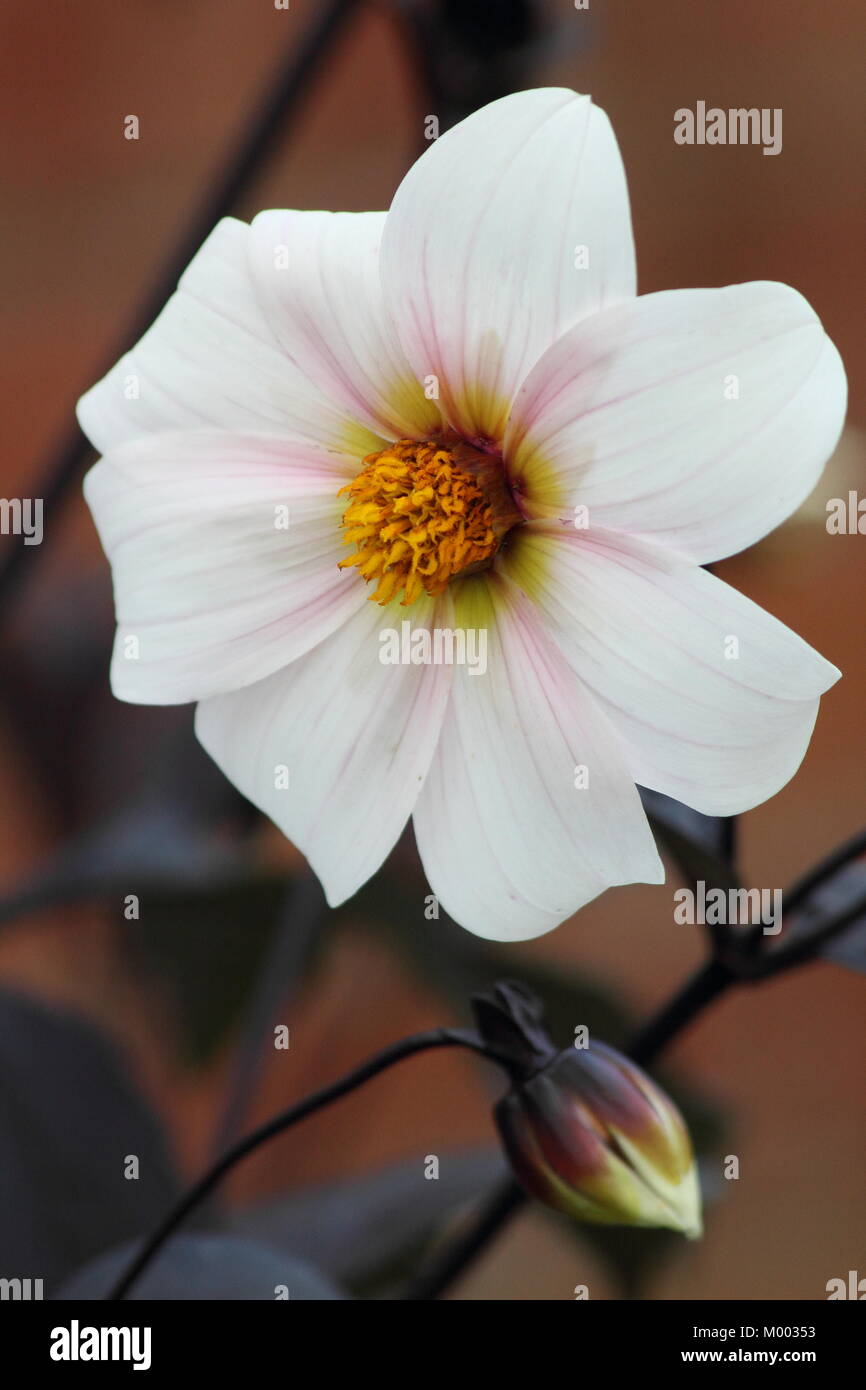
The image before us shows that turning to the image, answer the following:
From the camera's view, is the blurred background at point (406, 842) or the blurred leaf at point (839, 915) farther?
the blurred background at point (406, 842)

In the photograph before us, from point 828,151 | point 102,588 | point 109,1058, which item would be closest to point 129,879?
point 109,1058

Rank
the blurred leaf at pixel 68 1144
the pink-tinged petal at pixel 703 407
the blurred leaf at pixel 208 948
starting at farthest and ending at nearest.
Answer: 1. the blurred leaf at pixel 208 948
2. the blurred leaf at pixel 68 1144
3. the pink-tinged petal at pixel 703 407

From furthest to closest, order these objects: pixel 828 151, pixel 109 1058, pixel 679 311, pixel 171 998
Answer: pixel 828 151 < pixel 171 998 < pixel 109 1058 < pixel 679 311

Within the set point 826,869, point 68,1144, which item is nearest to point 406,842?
point 68,1144

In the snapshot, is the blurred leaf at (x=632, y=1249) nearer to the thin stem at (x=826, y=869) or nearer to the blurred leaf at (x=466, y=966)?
the blurred leaf at (x=466, y=966)

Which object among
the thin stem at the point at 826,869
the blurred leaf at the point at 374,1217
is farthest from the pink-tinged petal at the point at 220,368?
the blurred leaf at the point at 374,1217

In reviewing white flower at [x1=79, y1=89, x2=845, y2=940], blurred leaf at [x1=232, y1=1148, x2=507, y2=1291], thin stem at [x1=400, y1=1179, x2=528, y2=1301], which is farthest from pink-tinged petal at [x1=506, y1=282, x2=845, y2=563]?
blurred leaf at [x1=232, y1=1148, x2=507, y2=1291]

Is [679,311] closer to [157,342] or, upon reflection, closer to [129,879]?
[157,342]
